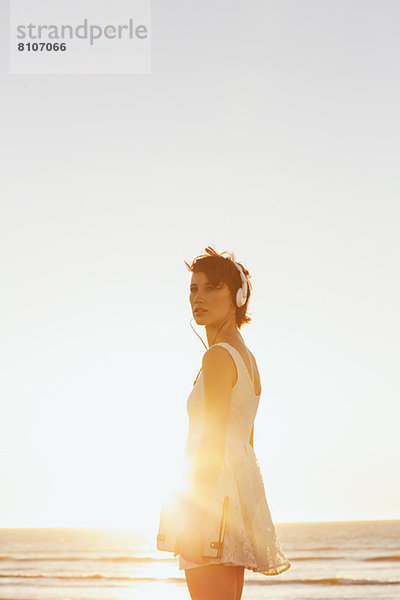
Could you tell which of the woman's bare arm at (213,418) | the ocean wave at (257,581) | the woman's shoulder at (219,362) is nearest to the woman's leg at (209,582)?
the woman's bare arm at (213,418)

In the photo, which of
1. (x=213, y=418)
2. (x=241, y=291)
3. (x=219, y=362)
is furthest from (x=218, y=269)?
(x=213, y=418)

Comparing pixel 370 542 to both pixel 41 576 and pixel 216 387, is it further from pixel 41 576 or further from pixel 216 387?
pixel 216 387

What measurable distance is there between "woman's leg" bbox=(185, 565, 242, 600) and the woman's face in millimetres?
859

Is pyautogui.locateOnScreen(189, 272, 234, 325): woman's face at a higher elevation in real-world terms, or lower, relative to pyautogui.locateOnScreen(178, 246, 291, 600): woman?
higher

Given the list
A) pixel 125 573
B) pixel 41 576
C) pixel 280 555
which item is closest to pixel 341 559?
pixel 125 573

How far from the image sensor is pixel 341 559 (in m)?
38.2

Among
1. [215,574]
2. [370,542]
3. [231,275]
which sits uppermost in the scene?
[231,275]

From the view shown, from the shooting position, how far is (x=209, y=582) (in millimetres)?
2771

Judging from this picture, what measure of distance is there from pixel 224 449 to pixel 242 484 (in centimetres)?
14

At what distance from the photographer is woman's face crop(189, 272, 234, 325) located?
120 inches

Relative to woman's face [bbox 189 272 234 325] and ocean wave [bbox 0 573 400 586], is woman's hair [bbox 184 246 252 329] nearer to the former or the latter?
woman's face [bbox 189 272 234 325]

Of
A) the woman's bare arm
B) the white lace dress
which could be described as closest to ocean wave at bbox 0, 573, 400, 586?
the white lace dress

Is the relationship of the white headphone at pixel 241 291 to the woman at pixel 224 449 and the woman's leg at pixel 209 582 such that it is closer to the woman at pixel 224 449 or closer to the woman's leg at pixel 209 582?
the woman at pixel 224 449

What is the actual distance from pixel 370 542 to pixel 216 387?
5515cm
